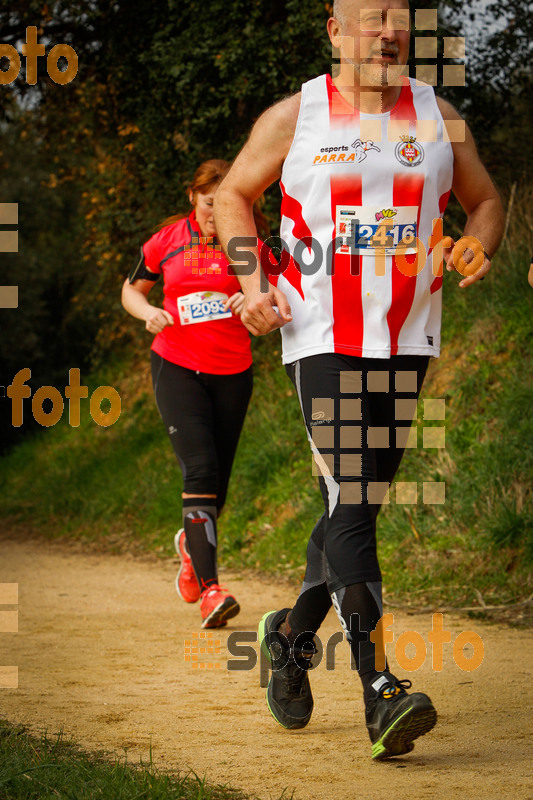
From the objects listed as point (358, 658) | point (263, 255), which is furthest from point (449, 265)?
point (358, 658)

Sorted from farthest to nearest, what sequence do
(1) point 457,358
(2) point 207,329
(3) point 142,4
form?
(3) point 142,4
(1) point 457,358
(2) point 207,329

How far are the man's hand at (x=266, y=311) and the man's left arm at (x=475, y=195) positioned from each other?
0.63 metres

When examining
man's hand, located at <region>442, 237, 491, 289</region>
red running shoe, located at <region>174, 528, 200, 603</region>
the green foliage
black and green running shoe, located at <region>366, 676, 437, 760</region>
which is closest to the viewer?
the green foliage

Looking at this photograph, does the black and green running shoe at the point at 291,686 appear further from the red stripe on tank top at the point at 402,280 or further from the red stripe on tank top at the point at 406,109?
the red stripe on tank top at the point at 406,109

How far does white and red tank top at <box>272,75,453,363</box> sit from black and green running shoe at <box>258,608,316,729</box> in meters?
1.05

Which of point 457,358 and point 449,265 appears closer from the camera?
point 449,265

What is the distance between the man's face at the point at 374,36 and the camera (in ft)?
10.5

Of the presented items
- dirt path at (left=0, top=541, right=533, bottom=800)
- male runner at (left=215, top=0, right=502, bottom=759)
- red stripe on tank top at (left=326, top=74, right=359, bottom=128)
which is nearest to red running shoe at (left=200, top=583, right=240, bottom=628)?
dirt path at (left=0, top=541, right=533, bottom=800)

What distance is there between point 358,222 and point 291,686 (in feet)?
5.15

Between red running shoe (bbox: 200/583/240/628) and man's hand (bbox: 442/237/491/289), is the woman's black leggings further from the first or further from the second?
man's hand (bbox: 442/237/491/289)

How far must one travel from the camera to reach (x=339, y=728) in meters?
3.54

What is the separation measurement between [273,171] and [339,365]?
2.22 ft

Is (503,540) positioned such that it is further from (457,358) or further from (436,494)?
(457,358)

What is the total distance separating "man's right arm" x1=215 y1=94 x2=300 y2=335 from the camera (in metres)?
3.18
